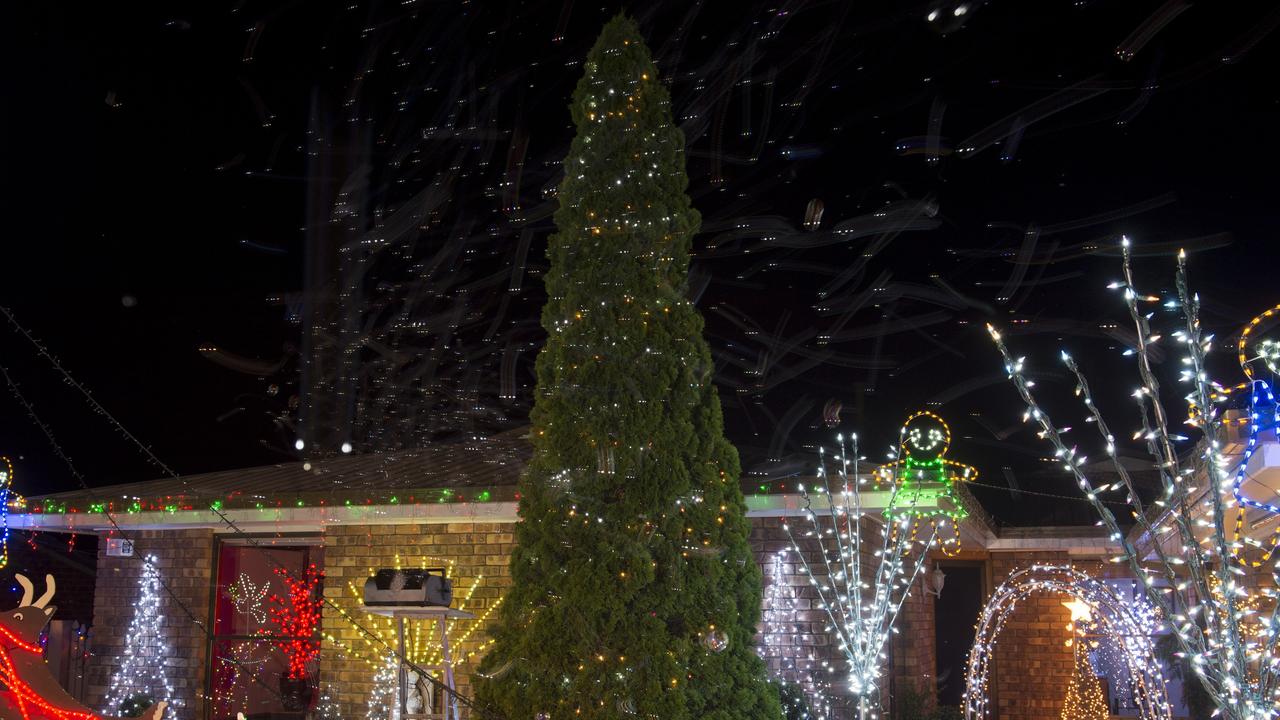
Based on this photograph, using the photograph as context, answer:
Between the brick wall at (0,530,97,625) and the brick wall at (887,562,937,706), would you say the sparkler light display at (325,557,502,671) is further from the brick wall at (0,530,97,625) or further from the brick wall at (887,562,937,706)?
the brick wall at (0,530,97,625)

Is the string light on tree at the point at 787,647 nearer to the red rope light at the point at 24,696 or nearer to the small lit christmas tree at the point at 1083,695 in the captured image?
the red rope light at the point at 24,696

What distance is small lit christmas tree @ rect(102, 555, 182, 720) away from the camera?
11789 millimetres

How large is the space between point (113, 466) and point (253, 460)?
246 centimetres

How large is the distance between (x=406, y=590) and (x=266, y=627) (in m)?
6.19

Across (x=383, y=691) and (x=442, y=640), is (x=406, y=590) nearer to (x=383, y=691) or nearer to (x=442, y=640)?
(x=442, y=640)

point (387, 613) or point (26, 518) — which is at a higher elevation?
point (26, 518)

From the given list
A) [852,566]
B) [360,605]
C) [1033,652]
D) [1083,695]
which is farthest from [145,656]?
[1083,695]

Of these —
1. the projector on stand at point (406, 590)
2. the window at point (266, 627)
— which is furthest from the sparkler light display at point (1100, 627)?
the window at point (266, 627)

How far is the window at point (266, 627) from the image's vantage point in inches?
498

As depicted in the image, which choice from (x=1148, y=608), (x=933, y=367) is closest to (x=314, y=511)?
A: (x=1148, y=608)

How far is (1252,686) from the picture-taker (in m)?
4.41

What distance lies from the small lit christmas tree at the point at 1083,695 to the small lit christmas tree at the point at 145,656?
11.7 meters

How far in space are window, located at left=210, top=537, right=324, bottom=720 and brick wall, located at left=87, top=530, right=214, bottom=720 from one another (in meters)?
0.30

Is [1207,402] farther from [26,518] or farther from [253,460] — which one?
[253,460]
